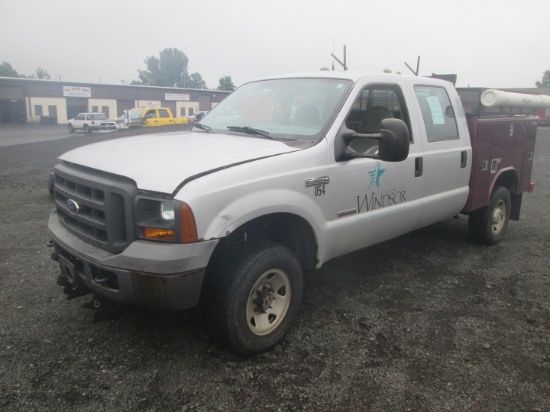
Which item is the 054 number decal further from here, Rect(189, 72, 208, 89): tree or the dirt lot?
Rect(189, 72, 208, 89): tree

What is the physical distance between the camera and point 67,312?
3.69m

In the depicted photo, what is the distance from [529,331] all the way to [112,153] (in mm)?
3370

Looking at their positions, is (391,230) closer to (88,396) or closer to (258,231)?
(258,231)

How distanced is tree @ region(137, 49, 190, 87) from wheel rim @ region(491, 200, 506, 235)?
11644cm

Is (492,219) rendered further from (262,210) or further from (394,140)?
(262,210)

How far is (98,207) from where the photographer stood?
2.81m

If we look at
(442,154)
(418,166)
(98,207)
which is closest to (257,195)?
(98,207)

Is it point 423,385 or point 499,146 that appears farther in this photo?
point 499,146

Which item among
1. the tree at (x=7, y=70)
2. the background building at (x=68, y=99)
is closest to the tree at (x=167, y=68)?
the tree at (x=7, y=70)

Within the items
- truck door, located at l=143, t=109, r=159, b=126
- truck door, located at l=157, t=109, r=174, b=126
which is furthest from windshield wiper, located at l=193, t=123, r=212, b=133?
truck door, located at l=157, t=109, r=174, b=126

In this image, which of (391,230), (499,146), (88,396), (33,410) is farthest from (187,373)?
(499,146)

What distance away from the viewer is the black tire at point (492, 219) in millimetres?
5398

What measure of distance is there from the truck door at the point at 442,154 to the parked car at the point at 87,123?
103ft

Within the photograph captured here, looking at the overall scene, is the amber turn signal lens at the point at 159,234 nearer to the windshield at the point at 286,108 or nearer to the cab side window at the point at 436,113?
the windshield at the point at 286,108
